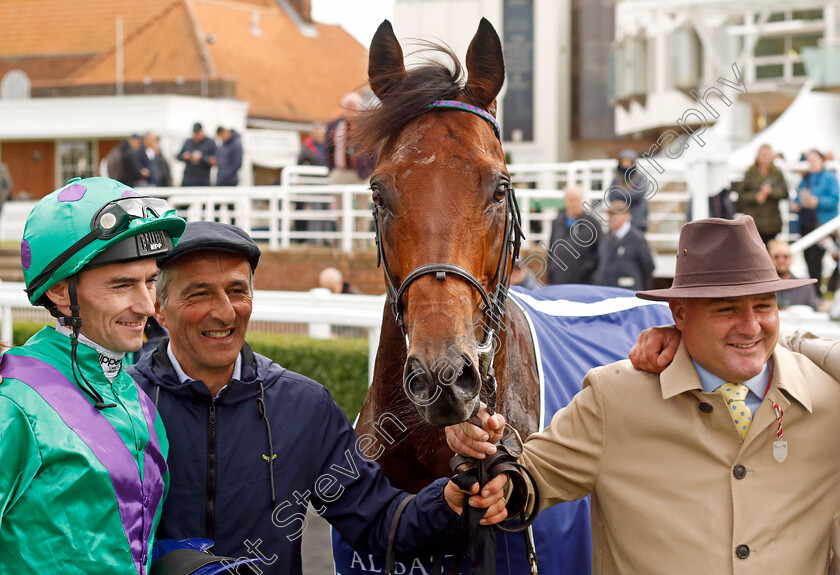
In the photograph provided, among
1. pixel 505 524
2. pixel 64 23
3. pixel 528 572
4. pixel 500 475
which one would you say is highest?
pixel 64 23

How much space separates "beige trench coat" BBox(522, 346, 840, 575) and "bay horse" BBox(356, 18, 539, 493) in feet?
0.93

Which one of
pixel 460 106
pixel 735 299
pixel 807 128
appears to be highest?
pixel 807 128

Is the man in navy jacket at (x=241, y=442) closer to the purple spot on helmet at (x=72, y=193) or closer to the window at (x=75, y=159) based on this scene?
the purple spot on helmet at (x=72, y=193)

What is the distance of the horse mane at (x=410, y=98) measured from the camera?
2.58 metres

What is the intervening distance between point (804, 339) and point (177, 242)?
5.64 ft

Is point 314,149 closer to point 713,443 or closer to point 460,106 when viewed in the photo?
point 460,106

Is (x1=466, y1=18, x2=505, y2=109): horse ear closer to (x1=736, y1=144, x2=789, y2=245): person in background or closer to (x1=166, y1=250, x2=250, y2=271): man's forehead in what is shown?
(x1=166, y1=250, x2=250, y2=271): man's forehead

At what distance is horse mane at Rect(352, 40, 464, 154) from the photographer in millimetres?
2584

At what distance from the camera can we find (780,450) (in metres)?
2.40

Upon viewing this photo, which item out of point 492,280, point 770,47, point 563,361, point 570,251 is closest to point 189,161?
point 570,251

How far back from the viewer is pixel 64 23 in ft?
113

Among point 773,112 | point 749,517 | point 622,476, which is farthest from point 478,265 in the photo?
point 773,112

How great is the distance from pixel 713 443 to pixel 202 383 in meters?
1.33

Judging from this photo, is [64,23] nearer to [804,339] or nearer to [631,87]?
[631,87]
